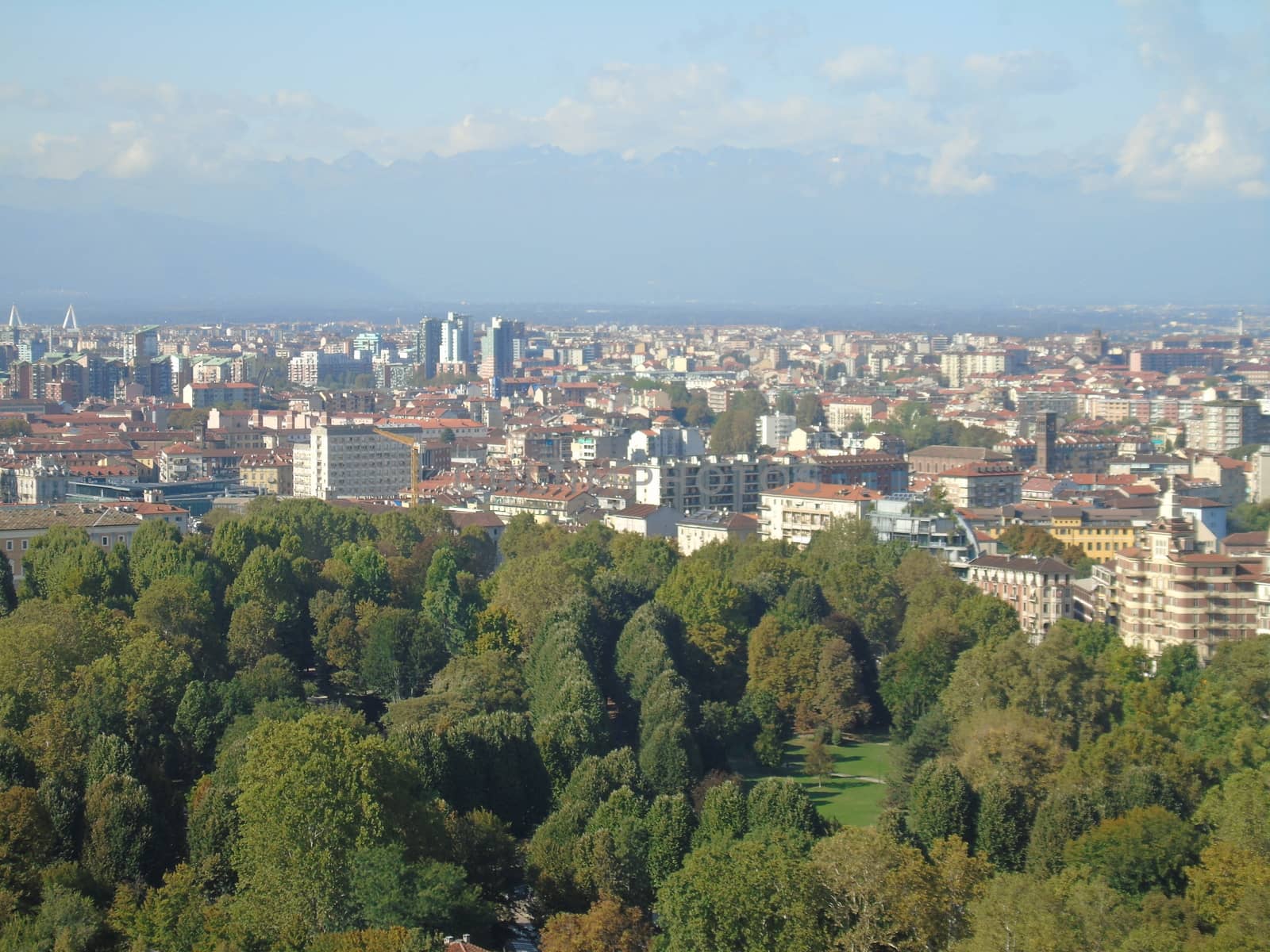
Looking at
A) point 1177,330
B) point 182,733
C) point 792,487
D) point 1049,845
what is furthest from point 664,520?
point 1177,330

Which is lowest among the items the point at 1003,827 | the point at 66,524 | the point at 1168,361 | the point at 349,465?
the point at 1003,827

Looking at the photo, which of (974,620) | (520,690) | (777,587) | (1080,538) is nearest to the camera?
(520,690)

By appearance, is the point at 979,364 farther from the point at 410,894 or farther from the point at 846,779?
the point at 410,894

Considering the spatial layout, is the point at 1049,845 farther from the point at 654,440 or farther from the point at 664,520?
the point at 654,440

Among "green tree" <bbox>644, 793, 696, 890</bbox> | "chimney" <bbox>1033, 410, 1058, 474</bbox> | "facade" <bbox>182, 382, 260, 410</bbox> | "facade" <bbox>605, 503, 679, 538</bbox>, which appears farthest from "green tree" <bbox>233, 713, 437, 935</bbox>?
"facade" <bbox>182, 382, 260, 410</bbox>

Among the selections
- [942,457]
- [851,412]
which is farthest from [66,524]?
[851,412]

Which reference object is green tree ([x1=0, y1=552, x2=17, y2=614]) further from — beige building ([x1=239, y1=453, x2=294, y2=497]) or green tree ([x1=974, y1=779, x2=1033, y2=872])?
beige building ([x1=239, y1=453, x2=294, y2=497])
